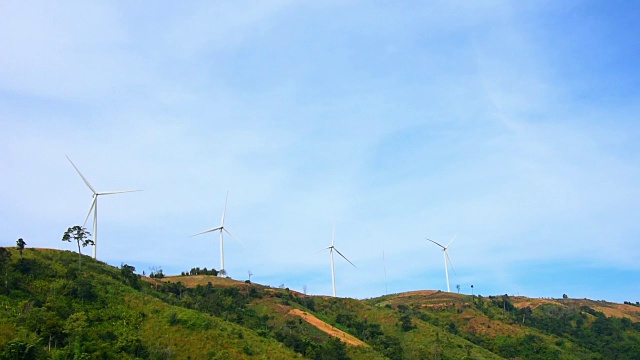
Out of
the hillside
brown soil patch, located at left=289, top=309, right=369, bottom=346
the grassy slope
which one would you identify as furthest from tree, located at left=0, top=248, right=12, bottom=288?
brown soil patch, located at left=289, top=309, right=369, bottom=346

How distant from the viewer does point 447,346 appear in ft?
470

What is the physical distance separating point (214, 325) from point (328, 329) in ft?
142

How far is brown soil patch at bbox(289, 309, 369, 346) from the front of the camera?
135 metres

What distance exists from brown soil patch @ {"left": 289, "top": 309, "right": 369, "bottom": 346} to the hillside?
0.35 metres

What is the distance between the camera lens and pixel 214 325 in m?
105

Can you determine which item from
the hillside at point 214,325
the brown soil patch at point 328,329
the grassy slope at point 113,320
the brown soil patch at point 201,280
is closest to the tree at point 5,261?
the hillside at point 214,325

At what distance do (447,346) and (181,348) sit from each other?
2907 inches

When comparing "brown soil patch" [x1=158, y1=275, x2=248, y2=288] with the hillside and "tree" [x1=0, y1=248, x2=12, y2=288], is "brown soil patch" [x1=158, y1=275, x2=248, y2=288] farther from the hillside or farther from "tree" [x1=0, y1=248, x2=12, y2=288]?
"tree" [x1=0, y1=248, x2=12, y2=288]

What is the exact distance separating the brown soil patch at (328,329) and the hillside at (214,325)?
35 cm

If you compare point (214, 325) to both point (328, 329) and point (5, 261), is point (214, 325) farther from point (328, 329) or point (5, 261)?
point (328, 329)

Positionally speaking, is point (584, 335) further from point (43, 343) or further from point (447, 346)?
point (43, 343)

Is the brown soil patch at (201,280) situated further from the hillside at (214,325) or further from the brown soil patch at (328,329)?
the brown soil patch at (328,329)

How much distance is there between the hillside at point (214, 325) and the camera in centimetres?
8625

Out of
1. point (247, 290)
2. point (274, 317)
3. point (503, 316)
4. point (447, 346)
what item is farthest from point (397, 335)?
point (503, 316)
